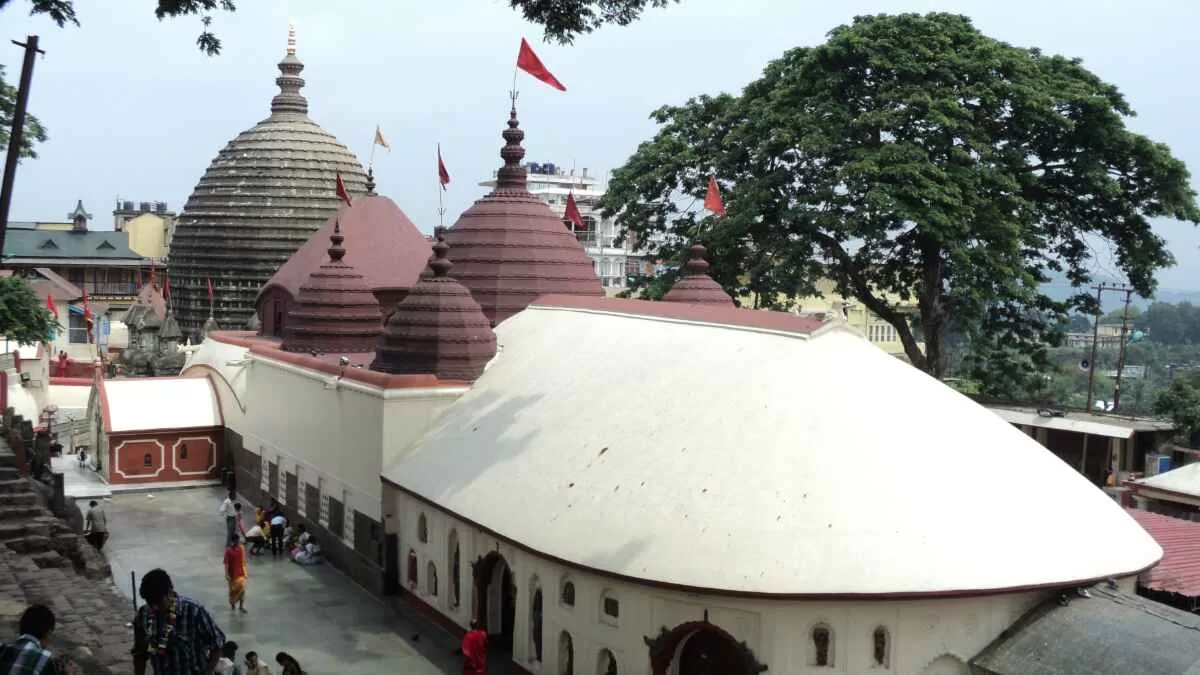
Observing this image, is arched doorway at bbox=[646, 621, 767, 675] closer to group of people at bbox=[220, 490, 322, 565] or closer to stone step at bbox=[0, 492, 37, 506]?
stone step at bbox=[0, 492, 37, 506]

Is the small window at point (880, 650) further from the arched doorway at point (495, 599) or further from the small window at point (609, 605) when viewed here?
the arched doorway at point (495, 599)

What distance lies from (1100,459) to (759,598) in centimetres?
1622

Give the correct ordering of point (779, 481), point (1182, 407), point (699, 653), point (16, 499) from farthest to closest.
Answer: point (1182, 407)
point (16, 499)
point (779, 481)
point (699, 653)

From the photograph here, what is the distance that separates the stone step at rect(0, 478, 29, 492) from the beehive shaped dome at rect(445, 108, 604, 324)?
9.84 meters

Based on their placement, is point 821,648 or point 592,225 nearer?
point 821,648

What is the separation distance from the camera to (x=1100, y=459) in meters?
26.5

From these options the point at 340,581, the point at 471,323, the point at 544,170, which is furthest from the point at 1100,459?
the point at 544,170

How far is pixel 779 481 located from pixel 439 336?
356 inches

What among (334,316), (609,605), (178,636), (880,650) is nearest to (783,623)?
(880,650)

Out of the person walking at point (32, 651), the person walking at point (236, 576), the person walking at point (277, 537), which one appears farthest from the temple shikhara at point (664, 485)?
the person walking at point (32, 651)

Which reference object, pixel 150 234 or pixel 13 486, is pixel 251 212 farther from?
pixel 150 234

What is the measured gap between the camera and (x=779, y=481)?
14031 millimetres

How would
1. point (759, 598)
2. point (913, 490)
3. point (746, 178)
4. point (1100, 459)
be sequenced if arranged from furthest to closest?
point (746, 178), point (1100, 459), point (913, 490), point (759, 598)

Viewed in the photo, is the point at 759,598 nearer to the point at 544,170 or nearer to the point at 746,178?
the point at 746,178
